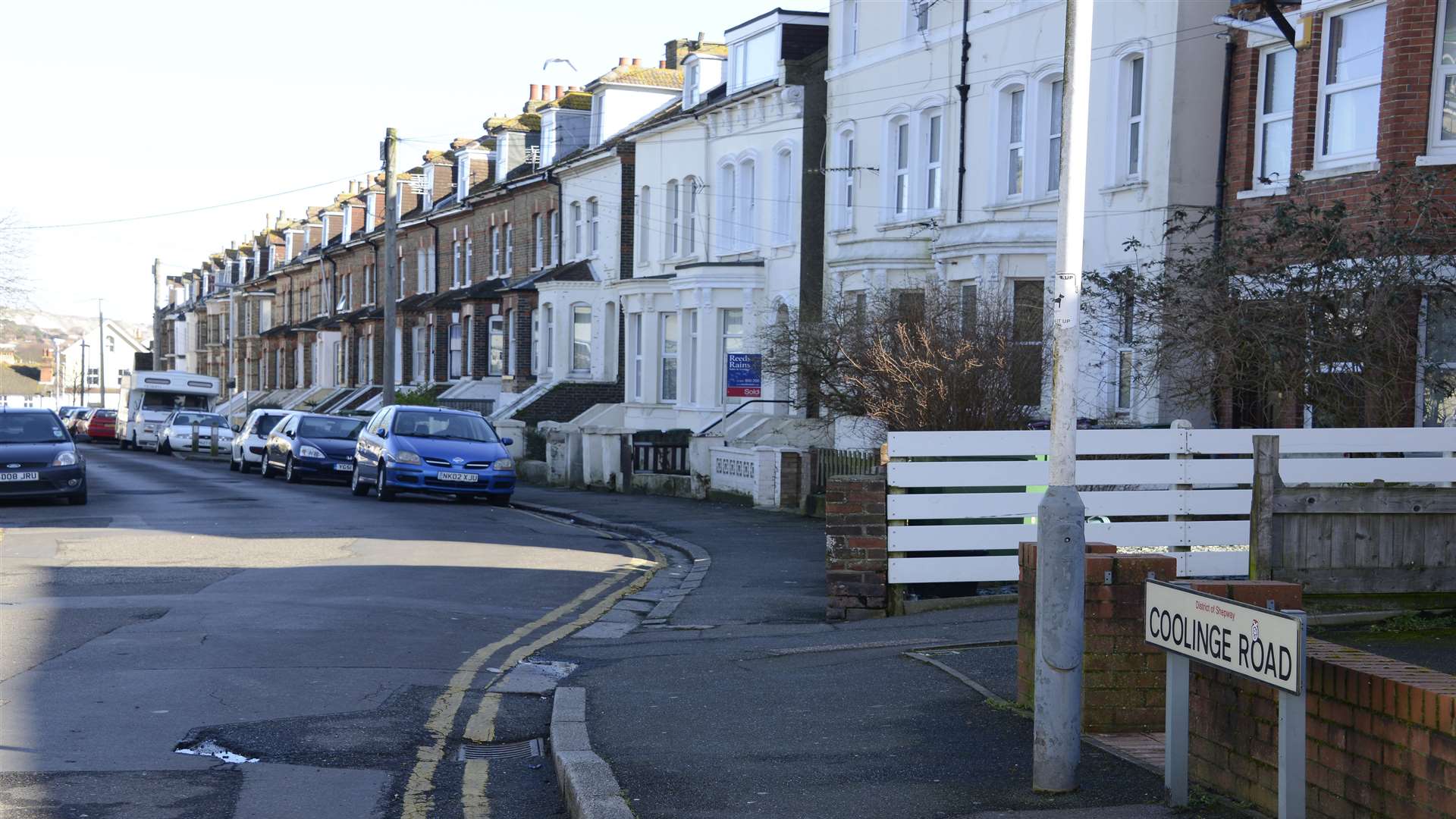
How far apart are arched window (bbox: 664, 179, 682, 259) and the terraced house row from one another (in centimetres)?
7

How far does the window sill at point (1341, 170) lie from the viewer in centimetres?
1708

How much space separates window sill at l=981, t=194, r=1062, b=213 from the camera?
23.0 m

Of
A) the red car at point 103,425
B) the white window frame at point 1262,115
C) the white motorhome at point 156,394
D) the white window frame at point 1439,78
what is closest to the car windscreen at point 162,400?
the white motorhome at point 156,394

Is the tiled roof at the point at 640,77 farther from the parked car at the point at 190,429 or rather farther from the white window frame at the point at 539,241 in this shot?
the parked car at the point at 190,429

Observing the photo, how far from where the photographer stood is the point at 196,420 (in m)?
49.7

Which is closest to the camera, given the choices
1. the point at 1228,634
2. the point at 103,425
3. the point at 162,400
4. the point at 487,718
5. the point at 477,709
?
the point at 1228,634

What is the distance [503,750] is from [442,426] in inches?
712

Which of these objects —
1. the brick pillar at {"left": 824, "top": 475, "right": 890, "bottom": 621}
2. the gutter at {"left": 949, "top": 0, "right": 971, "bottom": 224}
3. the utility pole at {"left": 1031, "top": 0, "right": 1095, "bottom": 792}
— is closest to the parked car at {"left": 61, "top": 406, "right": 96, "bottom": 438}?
the gutter at {"left": 949, "top": 0, "right": 971, "bottom": 224}

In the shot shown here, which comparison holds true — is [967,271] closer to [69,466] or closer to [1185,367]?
[1185,367]

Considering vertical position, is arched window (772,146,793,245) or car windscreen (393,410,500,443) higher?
arched window (772,146,793,245)

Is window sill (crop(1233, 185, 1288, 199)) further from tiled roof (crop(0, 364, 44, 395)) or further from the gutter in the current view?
tiled roof (crop(0, 364, 44, 395))

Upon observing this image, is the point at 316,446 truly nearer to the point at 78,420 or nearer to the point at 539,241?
the point at 539,241

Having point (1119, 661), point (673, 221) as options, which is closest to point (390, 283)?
point (673, 221)

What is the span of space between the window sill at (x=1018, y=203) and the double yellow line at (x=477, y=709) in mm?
10856
